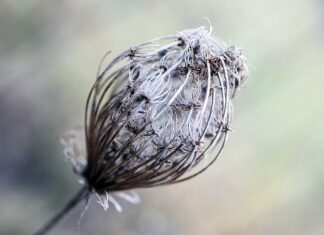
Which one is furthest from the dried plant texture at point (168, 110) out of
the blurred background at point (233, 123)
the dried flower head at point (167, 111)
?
the blurred background at point (233, 123)

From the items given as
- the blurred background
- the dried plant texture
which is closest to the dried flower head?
the dried plant texture

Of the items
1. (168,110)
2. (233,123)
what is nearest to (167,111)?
(168,110)

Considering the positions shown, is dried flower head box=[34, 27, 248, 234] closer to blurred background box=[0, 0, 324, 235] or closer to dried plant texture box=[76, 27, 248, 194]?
dried plant texture box=[76, 27, 248, 194]

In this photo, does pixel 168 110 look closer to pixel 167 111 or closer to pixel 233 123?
pixel 167 111

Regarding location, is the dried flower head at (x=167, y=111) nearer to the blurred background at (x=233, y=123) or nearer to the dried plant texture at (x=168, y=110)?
the dried plant texture at (x=168, y=110)

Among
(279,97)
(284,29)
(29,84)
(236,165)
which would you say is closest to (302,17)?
(284,29)

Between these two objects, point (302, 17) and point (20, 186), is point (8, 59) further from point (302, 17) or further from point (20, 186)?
point (302, 17)
